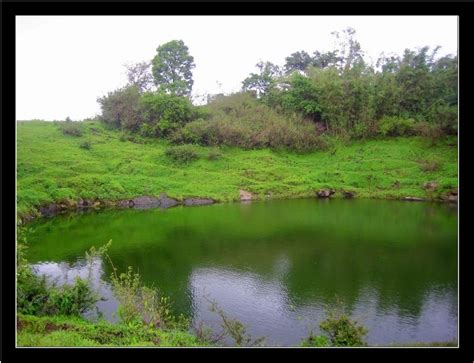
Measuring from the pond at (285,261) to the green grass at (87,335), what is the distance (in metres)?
1.39

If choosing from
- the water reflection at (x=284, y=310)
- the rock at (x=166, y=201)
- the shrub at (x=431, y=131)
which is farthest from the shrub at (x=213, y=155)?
the water reflection at (x=284, y=310)

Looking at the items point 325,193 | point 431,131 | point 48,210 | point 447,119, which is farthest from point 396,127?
point 48,210

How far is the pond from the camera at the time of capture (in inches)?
329

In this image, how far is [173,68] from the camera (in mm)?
32031

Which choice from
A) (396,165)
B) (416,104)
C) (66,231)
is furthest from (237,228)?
(416,104)

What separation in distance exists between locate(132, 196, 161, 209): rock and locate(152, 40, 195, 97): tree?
452 inches

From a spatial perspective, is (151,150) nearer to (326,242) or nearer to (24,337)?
(326,242)

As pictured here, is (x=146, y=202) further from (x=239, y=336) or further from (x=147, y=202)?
(x=239, y=336)

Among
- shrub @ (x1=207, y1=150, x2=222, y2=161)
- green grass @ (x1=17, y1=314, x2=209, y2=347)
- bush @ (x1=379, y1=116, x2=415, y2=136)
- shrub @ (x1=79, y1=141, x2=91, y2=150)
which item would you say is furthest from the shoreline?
green grass @ (x1=17, y1=314, x2=209, y2=347)

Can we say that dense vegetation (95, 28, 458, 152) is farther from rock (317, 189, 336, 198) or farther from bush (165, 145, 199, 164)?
rock (317, 189, 336, 198)

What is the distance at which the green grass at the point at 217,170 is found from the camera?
2078cm

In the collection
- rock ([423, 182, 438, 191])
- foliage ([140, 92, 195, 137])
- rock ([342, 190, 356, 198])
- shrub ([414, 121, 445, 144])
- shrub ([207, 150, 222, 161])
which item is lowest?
rock ([342, 190, 356, 198])

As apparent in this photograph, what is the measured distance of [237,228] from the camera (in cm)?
1558

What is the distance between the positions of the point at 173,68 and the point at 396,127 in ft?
52.3
